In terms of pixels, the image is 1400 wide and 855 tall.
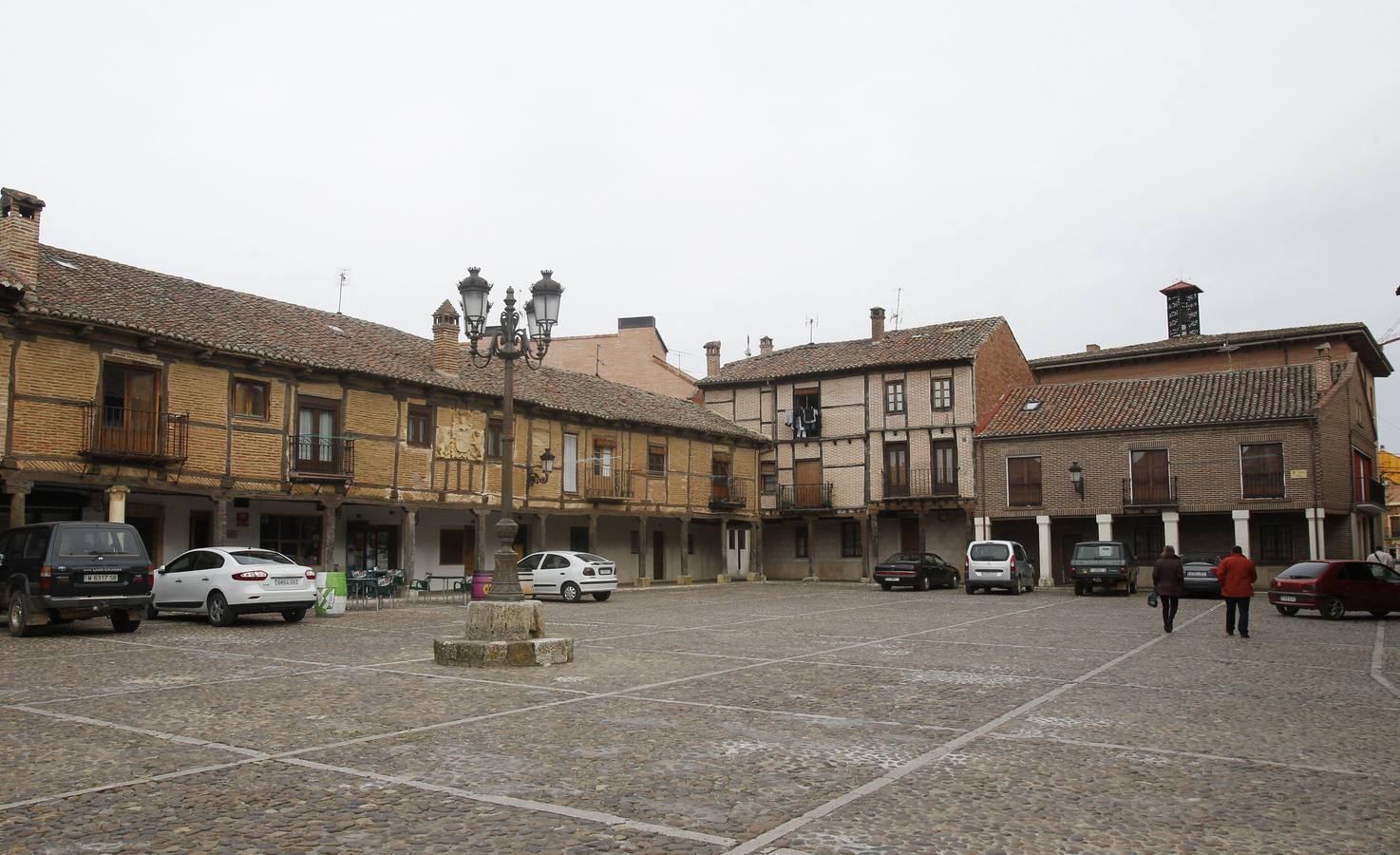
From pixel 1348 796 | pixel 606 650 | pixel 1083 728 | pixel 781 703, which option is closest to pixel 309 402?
pixel 606 650

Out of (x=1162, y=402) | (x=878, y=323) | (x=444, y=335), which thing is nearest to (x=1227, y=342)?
(x=1162, y=402)

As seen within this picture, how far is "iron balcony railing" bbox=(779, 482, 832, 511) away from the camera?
4088 centimetres

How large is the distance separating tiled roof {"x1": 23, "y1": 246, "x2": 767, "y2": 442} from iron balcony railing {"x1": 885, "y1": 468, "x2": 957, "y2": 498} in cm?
1011

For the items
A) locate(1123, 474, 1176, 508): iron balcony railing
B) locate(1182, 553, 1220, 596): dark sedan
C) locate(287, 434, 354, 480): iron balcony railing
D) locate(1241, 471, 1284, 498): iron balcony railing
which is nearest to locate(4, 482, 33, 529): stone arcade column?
locate(287, 434, 354, 480): iron balcony railing

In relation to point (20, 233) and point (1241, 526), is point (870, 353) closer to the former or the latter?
point (1241, 526)

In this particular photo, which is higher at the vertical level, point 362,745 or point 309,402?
point 309,402

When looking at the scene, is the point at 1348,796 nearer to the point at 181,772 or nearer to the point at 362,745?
the point at 362,745

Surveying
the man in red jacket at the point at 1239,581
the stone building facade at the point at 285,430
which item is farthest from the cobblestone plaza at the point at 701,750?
the stone building facade at the point at 285,430

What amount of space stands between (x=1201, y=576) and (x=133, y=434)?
26.2 m

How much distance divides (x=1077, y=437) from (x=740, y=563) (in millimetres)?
14457

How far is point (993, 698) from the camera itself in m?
9.80

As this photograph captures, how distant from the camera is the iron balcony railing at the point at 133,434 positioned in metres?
20.4

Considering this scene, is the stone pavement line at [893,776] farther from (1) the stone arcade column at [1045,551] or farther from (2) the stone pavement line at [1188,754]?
(1) the stone arcade column at [1045,551]

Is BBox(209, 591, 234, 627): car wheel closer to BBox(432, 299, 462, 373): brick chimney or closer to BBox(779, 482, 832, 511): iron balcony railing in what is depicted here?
BBox(432, 299, 462, 373): brick chimney
